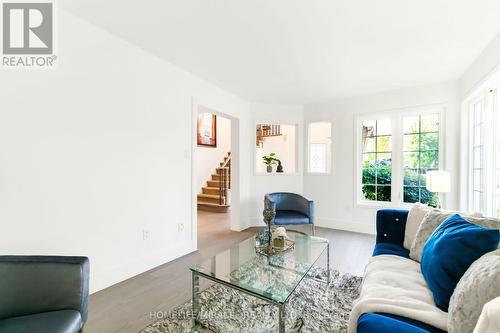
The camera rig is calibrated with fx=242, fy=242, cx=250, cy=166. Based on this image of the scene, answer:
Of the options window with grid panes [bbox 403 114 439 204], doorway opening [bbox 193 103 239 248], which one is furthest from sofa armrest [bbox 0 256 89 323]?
window with grid panes [bbox 403 114 439 204]

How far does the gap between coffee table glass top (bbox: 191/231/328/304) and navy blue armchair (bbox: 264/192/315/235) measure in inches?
45.4

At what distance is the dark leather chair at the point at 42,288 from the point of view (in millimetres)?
1335

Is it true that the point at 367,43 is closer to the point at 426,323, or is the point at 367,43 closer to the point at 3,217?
the point at 426,323

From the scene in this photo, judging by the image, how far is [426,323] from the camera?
1139 millimetres

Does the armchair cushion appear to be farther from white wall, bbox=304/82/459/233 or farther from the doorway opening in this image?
the doorway opening

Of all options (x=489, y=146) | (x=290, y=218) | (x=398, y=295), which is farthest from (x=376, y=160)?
(x=398, y=295)

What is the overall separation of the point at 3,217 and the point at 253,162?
358 cm

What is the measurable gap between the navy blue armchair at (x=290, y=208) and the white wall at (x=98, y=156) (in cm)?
134

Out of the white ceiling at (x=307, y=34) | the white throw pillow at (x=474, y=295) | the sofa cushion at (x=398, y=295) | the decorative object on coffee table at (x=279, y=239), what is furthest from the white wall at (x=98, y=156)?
the white throw pillow at (x=474, y=295)

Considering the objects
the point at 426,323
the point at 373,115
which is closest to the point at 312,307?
the point at 426,323

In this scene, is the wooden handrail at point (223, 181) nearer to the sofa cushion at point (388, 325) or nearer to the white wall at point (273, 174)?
the white wall at point (273, 174)

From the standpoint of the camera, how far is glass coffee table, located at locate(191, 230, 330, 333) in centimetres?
154

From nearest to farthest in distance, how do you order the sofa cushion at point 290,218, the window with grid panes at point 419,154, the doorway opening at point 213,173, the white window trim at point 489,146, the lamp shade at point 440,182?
the white window trim at point 489,146 < the lamp shade at point 440,182 < the sofa cushion at point 290,218 < the window with grid panes at point 419,154 < the doorway opening at point 213,173

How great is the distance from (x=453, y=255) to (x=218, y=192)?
5921 millimetres
